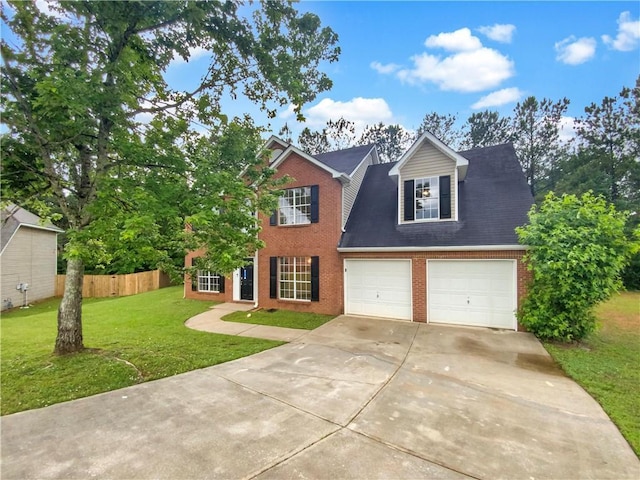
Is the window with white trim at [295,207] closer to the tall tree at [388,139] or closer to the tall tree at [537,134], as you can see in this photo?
the tall tree at [388,139]

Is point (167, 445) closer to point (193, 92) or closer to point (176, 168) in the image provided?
point (176, 168)

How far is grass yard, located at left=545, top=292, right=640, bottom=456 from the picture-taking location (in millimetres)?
4039

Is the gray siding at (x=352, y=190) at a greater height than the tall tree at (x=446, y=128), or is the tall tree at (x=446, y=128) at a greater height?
the tall tree at (x=446, y=128)

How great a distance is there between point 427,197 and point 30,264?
70.9 feet

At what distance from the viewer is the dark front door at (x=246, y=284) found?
13.6m

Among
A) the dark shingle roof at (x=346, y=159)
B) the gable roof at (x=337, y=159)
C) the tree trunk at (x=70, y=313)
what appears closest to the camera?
the tree trunk at (x=70, y=313)

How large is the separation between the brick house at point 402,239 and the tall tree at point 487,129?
1652cm

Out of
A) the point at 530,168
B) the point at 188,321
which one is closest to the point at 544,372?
the point at 188,321

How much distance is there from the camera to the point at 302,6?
608 cm

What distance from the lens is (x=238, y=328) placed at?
926 centimetres

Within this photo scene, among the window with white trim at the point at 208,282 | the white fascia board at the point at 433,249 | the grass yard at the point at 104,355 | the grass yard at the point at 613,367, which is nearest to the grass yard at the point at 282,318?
the grass yard at the point at 104,355

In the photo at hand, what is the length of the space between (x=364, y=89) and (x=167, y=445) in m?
14.9

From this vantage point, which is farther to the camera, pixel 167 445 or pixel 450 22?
pixel 450 22

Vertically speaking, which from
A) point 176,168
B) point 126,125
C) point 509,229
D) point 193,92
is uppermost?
point 193,92
